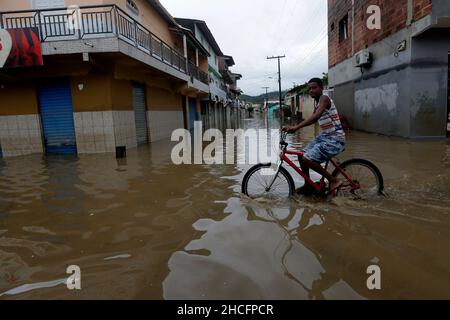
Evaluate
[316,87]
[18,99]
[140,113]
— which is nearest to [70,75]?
[18,99]

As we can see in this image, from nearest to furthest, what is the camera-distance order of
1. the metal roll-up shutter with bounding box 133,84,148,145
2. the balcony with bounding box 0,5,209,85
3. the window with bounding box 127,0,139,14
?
the balcony with bounding box 0,5,209,85 < the window with bounding box 127,0,139,14 < the metal roll-up shutter with bounding box 133,84,148,145

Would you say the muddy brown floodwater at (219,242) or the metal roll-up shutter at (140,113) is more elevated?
the metal roll-up shutter at (140,113)

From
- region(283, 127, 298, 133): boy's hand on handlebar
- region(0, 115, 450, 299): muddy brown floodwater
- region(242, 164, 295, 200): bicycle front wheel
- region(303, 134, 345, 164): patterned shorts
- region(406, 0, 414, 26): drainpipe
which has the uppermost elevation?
region(406, 0, 414, 26): drainpipe

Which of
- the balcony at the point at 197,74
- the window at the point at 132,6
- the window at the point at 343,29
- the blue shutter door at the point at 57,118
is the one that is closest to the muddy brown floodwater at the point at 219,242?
the blue shutter door at the point at 57,118

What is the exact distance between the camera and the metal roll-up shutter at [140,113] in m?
14.0

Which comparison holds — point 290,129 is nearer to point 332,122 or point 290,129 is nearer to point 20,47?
point 332,122

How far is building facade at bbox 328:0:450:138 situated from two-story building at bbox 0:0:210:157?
30.6 feet

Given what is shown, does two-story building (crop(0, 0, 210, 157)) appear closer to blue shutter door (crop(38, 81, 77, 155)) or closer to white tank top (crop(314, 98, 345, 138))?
blue shutter door (crop(38, 81, 77, 155))

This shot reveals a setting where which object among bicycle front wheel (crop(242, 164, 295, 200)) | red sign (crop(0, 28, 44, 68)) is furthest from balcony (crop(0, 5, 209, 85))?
bicycle front wheel (crop(242, 164, 295, 200))

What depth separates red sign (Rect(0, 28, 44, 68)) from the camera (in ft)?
32.6

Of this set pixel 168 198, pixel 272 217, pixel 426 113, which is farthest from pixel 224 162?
pixel 426 113

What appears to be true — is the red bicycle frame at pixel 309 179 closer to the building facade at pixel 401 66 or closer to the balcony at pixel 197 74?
the building facade at pixel 401 66

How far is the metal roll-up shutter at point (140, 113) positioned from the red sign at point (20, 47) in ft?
14.3
